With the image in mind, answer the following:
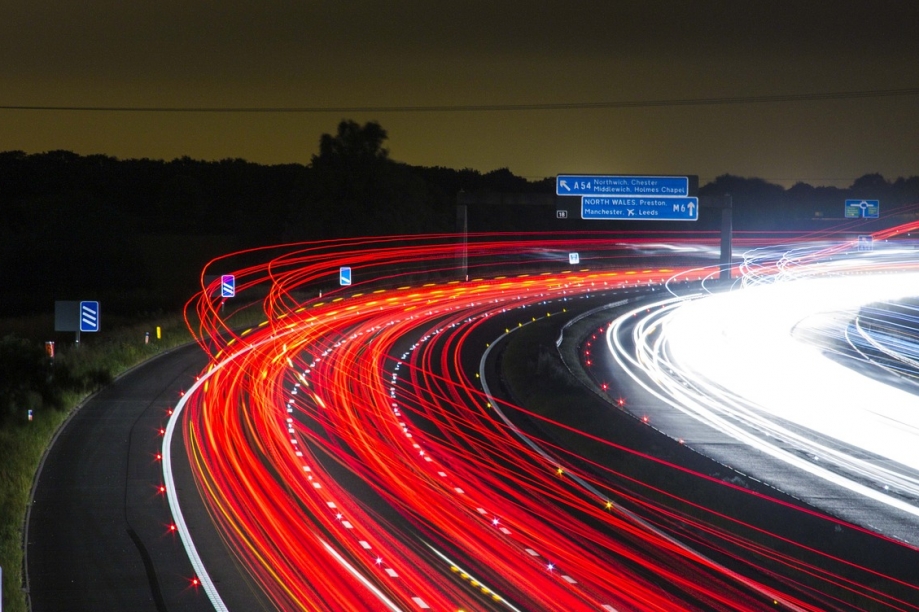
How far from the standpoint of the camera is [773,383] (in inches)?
1236

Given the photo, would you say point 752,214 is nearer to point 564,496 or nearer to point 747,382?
point 747,382

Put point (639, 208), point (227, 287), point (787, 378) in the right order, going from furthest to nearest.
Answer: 1. point (639, 208)
2. point (227, 287)
3. point (787, 378)

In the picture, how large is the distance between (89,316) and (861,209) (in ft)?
177

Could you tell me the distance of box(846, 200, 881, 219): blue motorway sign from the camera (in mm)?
70938

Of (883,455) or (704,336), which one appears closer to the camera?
(883,455)

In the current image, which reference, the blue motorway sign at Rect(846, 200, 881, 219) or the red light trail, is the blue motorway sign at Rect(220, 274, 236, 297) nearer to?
the red light trail

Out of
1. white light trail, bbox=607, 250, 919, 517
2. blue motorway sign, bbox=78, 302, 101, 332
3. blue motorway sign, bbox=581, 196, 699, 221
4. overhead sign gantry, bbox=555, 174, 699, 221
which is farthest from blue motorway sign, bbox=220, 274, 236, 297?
blue motorway sign, bbox=581, 196, 699, 221

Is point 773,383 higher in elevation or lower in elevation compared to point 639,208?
lower

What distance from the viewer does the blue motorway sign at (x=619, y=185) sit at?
179 ft

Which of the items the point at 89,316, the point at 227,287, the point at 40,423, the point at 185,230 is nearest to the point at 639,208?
the point at 227,287

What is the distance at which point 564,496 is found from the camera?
56.4 ft

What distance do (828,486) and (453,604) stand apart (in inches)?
360

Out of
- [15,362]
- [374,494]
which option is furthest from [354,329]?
[374,494]

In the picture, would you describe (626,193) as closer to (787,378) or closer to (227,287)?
(227,287)
